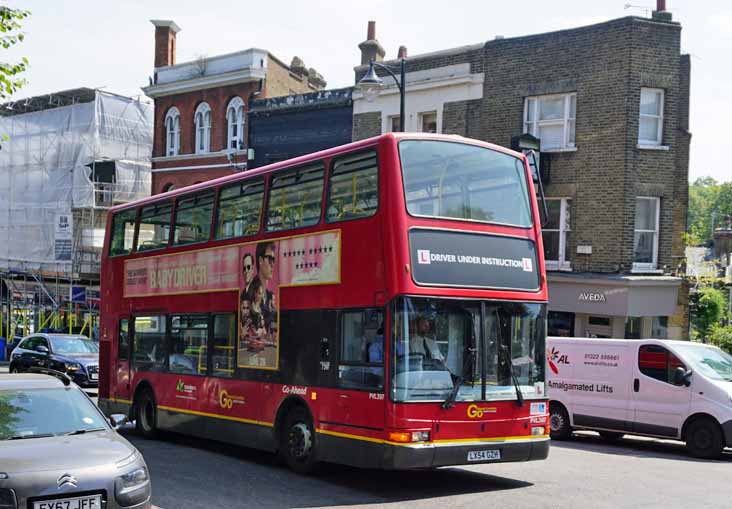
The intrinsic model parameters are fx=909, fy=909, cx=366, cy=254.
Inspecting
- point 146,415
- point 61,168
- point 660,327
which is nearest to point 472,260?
point 146,415

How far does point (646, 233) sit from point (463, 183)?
15.6 meters

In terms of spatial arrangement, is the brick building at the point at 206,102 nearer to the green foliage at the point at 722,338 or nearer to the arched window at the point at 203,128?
the arched window at the point at 203,128

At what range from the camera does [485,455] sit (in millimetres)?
10789

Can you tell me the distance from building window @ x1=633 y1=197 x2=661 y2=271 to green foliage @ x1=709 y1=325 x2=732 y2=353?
2.50m

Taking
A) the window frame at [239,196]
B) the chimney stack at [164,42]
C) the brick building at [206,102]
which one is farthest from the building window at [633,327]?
the chimney stack at [164,42]

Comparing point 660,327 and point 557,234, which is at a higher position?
point 557,234

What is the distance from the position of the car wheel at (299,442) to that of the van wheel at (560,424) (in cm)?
723

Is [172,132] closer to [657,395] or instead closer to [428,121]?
[428,121]

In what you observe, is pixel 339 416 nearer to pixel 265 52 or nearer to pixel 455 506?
pixel 455 506

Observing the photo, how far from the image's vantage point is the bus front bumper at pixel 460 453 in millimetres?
10180

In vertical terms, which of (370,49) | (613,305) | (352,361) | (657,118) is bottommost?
(613,305)

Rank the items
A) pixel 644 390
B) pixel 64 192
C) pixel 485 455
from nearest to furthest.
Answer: pixel 485 455
pixel 644 390
pixel 64 192

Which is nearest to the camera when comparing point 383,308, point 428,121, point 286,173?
point 383,308

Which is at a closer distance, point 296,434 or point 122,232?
point 296,434
